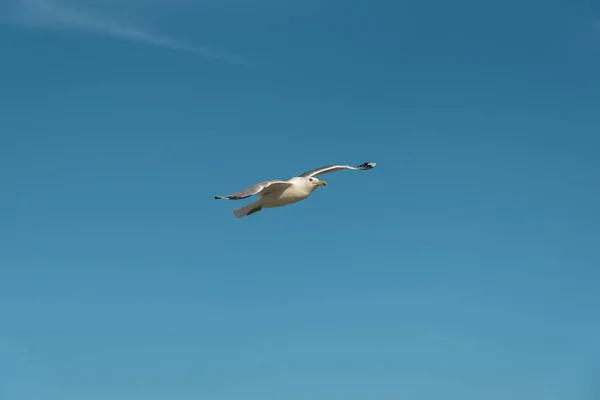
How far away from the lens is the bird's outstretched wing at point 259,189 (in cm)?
2589

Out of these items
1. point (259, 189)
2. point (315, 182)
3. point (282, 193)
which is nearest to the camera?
point (259, 189)

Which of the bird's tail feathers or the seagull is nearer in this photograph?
the seagull

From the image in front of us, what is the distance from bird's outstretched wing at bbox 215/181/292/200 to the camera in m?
25.9

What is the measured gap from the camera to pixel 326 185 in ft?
99.5

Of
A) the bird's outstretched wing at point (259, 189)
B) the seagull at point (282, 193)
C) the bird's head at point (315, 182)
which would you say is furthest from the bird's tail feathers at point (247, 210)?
the bird's head at point (315, 182)

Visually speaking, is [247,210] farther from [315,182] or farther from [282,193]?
[315,182]

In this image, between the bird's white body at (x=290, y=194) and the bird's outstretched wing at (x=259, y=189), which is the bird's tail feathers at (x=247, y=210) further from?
the bird's outstretched wing at (x=259, y=189)

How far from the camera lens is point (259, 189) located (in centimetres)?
2664

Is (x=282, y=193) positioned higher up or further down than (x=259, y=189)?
higher up

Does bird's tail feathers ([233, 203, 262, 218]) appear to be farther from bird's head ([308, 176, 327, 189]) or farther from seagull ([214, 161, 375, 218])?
bird's head ([308, 176, 327, 189])

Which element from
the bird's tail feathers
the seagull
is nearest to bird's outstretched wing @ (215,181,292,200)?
the seagull

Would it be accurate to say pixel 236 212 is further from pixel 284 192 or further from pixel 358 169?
pixel 358 169

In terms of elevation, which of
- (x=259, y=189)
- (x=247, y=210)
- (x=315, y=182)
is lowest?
(x=259, y=189)

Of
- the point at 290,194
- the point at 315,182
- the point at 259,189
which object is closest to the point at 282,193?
the point at 290,194
